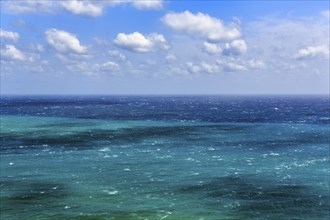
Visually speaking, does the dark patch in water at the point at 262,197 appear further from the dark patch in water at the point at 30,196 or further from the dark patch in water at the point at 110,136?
the dark patch in water at the point at 110,136

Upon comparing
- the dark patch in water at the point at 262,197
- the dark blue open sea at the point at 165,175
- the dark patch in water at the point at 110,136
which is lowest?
the dark patch in water at the point at 262,197

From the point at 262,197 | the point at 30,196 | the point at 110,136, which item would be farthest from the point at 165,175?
the point at 110,136

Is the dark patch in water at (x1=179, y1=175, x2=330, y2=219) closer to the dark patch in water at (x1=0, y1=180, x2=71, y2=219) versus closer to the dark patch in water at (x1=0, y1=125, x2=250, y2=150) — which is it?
the dark patch in water at (x1=0, y1=180, x2=71, y2=219)

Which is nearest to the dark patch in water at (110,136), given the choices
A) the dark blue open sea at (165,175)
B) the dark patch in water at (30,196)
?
the dark blue open sea at (165,175)

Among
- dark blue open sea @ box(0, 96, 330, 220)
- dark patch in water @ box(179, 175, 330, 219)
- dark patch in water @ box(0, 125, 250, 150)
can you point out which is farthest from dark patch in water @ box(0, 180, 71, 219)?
dark patch in water @ box(0, 125, 250, 150)

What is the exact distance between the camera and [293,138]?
12294 centimetres

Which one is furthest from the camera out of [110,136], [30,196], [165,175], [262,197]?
[110,136]

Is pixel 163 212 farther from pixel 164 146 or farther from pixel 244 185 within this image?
pixel 164 146

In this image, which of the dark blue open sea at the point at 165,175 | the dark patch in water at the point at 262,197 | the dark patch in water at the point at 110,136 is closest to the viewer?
the dark patch in water at the point at 262,197

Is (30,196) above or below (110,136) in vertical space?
below

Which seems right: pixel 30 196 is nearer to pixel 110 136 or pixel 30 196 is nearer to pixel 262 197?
pixel 262 197

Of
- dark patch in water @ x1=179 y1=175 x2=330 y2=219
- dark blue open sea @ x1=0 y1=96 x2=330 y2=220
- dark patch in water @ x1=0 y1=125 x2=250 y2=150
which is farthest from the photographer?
dark patch in water @ x1=0 y1=125 x2=250 y2=150

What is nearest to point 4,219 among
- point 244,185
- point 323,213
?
point 244,185

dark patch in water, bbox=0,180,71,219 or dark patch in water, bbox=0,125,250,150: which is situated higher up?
dark patch in water, bbox=0,125,250,150
